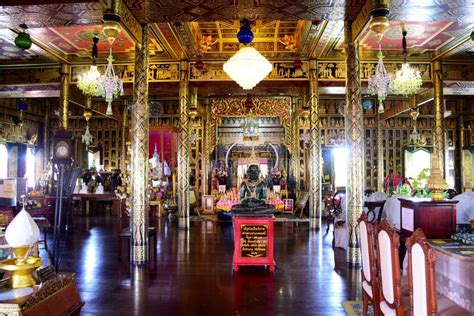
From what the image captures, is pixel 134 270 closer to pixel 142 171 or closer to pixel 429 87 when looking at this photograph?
pixel 142 171

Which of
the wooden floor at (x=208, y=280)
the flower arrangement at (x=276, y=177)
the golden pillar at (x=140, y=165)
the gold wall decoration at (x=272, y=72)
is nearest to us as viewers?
the wooden floor at (x=208, y=280)

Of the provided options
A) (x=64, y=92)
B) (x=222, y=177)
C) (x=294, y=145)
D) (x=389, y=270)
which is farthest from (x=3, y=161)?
(x=389, y=270)

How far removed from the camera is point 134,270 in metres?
5.29

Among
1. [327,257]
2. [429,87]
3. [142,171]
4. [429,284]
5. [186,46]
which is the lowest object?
[327,257]

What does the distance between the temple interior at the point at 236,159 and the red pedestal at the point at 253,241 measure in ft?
0.07

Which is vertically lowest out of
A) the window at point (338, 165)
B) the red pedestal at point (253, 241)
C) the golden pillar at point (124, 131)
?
the red pedestal at point (253, 241)

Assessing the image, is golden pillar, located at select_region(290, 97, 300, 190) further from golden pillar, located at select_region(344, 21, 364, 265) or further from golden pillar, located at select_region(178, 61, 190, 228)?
golden pillar, located at select_region(344, 21, 364, 265)

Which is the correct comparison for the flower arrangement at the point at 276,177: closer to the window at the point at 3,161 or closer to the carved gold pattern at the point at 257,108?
the carved gold pattern at the point at 257,108

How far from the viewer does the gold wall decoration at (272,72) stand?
929cm

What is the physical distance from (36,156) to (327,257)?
12874 millimetres

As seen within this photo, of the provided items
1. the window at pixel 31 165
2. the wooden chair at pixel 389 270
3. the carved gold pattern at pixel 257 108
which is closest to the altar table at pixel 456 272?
the wooden chair at pixel 389 270

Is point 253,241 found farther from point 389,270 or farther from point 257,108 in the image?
point 257,108

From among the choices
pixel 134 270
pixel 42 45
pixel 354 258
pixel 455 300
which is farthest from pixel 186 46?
pixel 455 300

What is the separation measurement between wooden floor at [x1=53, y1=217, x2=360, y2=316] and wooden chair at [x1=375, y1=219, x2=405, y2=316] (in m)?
1.09
